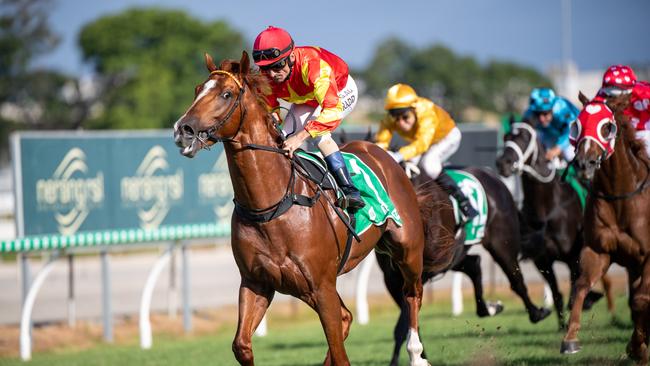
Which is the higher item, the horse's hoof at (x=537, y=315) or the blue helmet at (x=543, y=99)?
the blue helmet at (x=543, y=99)

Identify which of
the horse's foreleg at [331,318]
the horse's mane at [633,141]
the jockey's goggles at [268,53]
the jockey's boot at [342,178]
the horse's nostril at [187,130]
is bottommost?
the horse's foreleg at [331,318]

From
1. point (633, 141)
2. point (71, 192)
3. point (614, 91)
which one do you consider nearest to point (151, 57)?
point (71, 192)

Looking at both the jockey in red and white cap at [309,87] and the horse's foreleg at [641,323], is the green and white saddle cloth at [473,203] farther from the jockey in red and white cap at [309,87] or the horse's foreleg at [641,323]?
the jockey in red and white cap at [309,87]

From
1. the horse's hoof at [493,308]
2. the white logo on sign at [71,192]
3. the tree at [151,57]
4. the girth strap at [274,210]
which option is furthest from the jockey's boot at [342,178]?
the tree at [151,57]

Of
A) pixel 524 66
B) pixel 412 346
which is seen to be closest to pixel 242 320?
pixel 412 346

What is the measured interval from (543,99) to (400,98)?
1.86 meters

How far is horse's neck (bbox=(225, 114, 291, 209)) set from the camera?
14.9 feet

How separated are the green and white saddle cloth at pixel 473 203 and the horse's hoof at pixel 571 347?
1380mm

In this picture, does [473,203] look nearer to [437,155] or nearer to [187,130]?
[437,155]

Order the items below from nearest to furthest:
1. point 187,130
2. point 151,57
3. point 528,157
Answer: point 187,130 → point 528,157 → point 151,57

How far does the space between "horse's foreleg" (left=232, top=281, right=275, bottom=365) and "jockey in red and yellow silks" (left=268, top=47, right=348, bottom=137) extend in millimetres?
896

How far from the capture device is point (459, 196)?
6.98m

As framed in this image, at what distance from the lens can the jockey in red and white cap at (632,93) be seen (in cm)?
621

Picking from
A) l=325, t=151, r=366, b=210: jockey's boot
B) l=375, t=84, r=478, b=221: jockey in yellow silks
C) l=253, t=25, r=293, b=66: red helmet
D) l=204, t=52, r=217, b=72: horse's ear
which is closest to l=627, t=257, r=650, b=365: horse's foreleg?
l=375, t=84, r=478, b=221: jockey in yellow silks
